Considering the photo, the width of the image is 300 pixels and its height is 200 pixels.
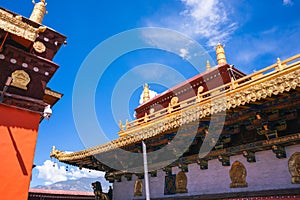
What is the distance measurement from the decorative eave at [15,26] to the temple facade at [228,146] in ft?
15.5

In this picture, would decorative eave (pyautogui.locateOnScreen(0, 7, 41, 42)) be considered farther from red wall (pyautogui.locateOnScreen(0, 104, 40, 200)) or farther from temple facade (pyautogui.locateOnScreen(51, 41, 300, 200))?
temple facade (pyautogui.locateOnScreen(51, 41, 300, 200))

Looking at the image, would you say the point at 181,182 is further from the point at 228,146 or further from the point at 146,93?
the point at 146,93

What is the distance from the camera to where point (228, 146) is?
7.22 meters

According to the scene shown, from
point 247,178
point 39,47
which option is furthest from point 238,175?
point 39,47

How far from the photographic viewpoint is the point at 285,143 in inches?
233

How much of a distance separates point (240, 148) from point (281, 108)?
5.85 ft

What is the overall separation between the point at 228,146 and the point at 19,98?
21.9ft

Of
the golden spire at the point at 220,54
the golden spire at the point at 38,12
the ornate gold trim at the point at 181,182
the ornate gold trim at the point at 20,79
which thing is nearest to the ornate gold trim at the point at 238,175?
the ornate gold trim at the point at 181,182

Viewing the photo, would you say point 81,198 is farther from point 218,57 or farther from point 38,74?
point 218,57

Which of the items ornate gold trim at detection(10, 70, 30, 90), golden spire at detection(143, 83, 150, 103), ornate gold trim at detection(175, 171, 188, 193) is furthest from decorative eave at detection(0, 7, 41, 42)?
golden spire at detection(143, 83, 150, 103)

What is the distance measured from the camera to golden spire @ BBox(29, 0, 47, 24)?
8680 millimetres

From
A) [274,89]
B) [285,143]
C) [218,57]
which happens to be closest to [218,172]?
[285,143]

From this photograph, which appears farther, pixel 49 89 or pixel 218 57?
pixel 218 57

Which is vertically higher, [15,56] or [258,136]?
[15,56]
